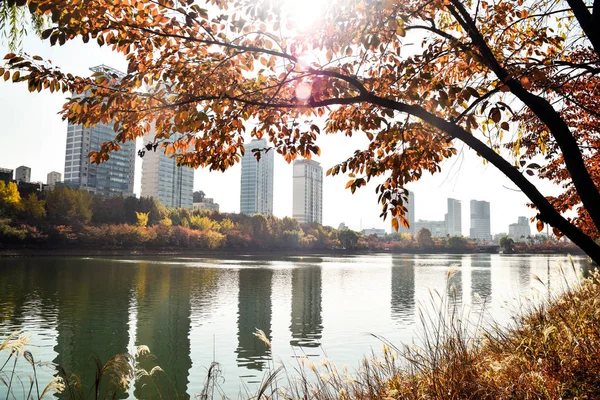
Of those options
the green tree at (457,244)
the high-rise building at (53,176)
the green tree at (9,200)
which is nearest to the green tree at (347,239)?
the green tree at (457,244)

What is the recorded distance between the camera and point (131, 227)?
3044 inches

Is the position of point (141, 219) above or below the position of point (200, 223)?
above

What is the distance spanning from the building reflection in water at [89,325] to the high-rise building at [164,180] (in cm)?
15492

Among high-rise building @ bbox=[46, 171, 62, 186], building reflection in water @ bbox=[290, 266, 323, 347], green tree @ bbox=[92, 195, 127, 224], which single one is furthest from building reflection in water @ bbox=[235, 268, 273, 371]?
high-rise building @ bbox=[46, 171, 62, 186]

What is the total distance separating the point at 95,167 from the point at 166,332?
154 metres

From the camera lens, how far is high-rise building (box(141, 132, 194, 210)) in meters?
177

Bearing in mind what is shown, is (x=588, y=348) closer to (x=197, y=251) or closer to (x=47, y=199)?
(x=47, y=199)

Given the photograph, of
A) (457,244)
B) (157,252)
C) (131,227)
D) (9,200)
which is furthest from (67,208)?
(457,244)

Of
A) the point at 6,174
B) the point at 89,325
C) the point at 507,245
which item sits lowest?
the point at 89,325

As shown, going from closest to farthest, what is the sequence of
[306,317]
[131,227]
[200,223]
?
[306,317], [131,227], [200,223]

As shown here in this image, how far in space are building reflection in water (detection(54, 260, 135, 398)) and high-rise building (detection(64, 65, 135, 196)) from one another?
138129mm

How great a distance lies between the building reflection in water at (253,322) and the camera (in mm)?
12046

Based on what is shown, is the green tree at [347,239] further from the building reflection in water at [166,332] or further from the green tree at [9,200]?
the building reflection in water at [166,332]

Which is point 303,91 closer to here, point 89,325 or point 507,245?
point 89,325
